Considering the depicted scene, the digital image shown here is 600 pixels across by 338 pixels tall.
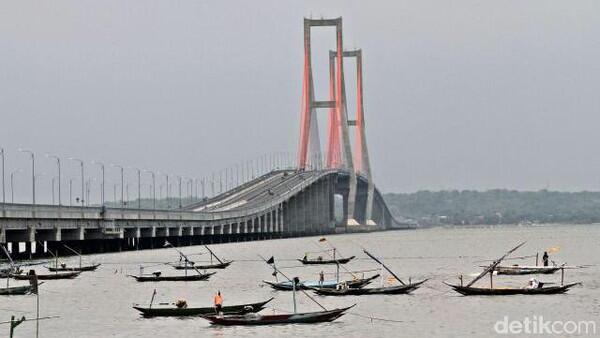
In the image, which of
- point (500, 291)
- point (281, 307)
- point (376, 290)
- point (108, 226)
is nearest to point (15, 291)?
point (281, 307)

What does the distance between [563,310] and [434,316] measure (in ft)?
22.4

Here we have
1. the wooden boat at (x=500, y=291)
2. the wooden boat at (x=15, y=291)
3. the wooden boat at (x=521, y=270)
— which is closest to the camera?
the wooden boat at (x=500, y=291)

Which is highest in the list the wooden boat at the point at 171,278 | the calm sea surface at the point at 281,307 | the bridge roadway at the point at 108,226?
the bridge roadway at the point at 108,226

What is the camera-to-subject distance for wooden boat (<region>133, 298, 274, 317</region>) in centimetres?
5788

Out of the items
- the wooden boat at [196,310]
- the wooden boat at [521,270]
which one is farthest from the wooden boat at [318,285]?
the wooden boat at [521,270]

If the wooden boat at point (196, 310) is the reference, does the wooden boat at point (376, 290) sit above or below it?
above

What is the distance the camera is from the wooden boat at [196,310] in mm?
57875

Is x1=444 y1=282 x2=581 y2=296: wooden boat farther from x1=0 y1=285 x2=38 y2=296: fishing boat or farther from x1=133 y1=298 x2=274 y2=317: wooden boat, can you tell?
x1=0 y1=285 x2=38 y2=296: fishing boat

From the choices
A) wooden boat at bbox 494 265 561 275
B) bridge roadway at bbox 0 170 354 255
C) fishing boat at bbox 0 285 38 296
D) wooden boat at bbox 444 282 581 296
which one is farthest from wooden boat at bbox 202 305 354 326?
bridge roadway at bbox 0 170 354 255

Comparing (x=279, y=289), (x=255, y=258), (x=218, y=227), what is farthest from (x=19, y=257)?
(x=218, y=227)

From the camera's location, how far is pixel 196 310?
196 feet

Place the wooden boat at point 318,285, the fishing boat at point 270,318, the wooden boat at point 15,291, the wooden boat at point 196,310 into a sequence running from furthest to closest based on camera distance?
the wooden boat at point 15,291
the wooden boat at point 318,285
the wooden boat at point 196,310
the fishing boat at point 270,318

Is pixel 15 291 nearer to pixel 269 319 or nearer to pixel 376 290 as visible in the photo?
pixel 376 290

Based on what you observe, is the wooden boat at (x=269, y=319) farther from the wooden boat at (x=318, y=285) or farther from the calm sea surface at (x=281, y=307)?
the wooden boat at (x=318, y=285)
